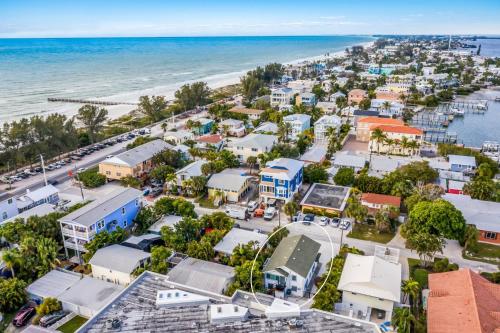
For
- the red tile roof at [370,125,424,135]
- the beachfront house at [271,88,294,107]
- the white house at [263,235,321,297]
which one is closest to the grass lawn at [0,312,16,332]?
the white house at [263,235,321,297]

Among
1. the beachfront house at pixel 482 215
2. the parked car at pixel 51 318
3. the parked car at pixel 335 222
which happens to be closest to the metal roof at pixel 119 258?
the parked car at pixel 51 318

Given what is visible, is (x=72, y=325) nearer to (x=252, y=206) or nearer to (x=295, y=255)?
(x=295, y=255)

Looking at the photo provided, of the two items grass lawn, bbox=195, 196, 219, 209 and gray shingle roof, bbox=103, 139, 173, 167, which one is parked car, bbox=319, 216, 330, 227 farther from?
gray shingle roof, bbox=103, 139, 173, 167

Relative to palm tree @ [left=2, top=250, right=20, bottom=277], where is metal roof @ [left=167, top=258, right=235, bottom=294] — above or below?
below

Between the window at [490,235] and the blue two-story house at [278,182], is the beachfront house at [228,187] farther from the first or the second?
the window at [490,235]

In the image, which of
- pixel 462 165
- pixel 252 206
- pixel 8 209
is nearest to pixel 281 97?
pixel 462 165
